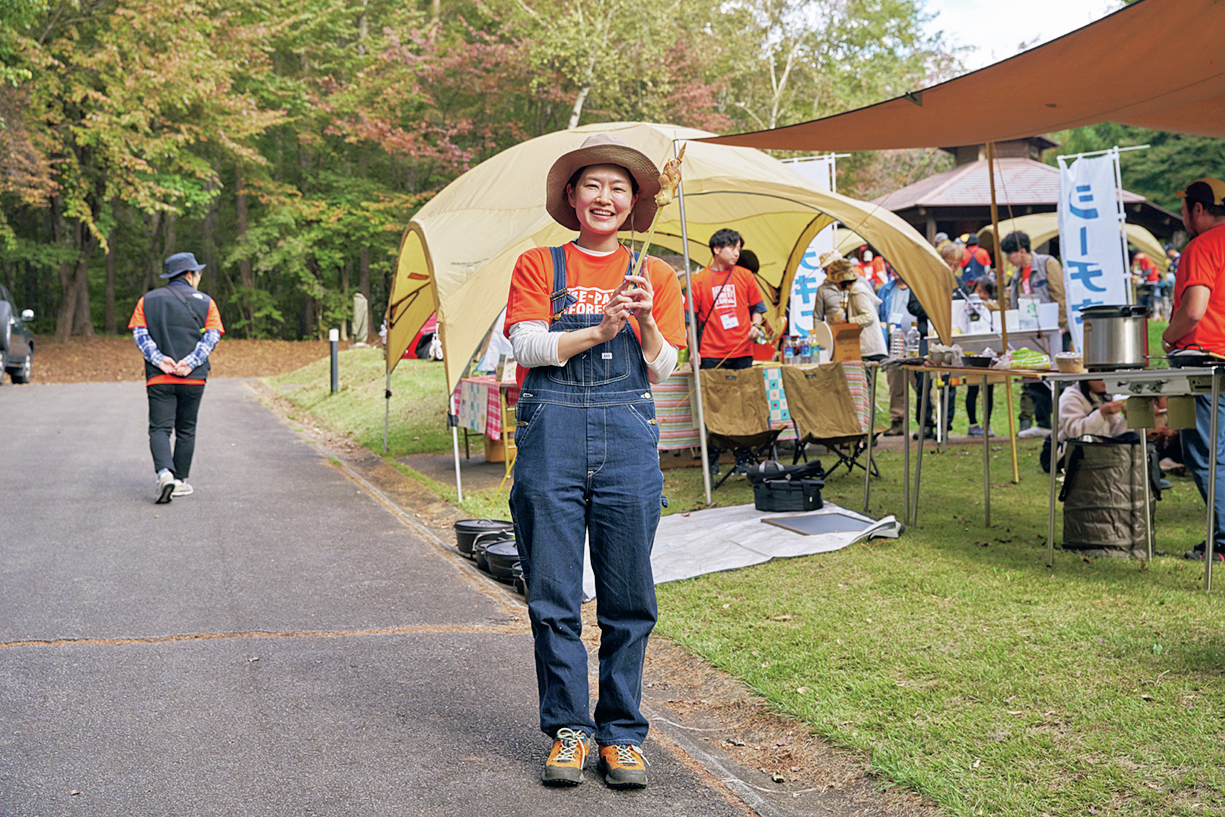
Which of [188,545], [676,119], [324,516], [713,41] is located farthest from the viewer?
[713,41]

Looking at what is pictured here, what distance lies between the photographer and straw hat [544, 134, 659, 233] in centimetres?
346

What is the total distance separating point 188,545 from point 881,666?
4.92 meters

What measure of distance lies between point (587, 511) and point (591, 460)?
0.74 ft

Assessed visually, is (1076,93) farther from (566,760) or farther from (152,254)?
(152,254)

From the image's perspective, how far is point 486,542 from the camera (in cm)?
684

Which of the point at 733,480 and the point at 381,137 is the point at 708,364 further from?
the point at 381,137

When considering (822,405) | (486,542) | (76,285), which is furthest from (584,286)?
(76,285)

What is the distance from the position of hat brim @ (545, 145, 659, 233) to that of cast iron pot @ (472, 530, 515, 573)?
3.28m

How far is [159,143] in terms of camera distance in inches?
1008

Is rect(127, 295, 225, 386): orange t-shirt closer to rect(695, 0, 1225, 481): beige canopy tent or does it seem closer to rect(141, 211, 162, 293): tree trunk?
rect(695, 0, 1225, 481): beige canopy tent

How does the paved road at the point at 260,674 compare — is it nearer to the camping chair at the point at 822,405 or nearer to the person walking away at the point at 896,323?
the camping chair at the point at 822,405

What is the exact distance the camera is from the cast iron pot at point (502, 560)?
6293 mm

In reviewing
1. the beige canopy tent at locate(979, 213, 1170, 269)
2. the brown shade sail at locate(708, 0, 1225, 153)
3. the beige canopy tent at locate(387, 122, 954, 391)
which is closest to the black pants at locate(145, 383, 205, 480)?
the beige canopy tent at locate(387, 122, 954, 391)

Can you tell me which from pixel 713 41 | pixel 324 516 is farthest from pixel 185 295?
pixel 713 41
